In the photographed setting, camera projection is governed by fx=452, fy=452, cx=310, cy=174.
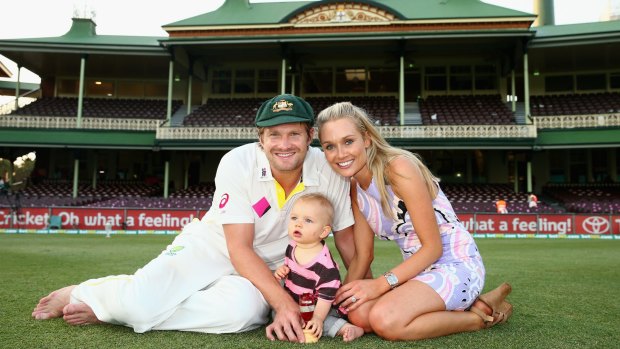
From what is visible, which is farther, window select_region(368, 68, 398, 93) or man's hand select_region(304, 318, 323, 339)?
window select_region(368, 68, 398, 93)

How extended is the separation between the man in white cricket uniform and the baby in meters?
0.17

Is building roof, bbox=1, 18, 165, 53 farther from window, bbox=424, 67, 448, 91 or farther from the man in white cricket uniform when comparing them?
the man in white cricket uniform

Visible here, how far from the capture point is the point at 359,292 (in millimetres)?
3094

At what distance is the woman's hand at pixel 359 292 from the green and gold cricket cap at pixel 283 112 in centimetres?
122

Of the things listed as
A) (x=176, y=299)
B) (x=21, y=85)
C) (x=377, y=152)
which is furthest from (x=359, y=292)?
(x=21, y=85)

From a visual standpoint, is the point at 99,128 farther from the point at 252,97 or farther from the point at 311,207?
the point at 311,207

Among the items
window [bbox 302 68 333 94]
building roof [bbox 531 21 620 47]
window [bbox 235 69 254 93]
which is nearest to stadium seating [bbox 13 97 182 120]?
window [bbox 235 69 254 93]

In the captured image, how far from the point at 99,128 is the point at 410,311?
25803 millimetres

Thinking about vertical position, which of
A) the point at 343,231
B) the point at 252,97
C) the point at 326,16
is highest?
the point at 326,16

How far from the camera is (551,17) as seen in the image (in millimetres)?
43969

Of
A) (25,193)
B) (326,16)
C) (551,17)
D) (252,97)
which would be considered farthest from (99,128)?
(551,17)

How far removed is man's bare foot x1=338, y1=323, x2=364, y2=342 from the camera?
9.91ft

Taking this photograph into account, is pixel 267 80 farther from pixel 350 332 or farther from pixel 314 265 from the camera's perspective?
pixel 350 332

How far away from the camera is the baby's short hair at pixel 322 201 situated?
3297 mm
